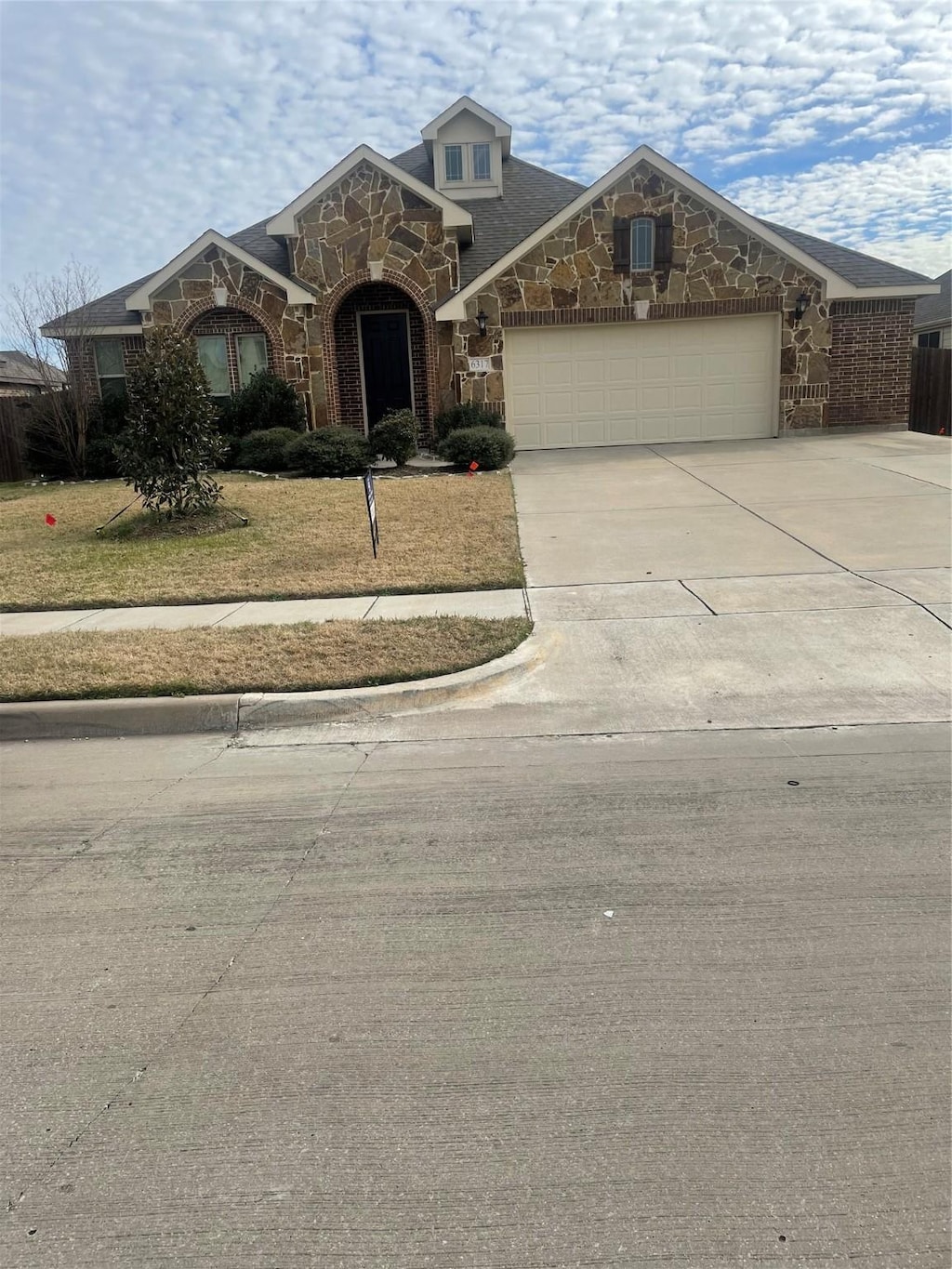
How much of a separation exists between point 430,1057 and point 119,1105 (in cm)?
92

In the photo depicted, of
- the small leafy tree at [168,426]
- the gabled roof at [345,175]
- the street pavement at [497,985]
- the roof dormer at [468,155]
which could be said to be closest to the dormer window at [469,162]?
the roof dormer at [468,155]

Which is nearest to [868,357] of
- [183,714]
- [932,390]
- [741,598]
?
[932,390]

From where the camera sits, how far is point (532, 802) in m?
4.53

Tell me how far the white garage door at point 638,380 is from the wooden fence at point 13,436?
1059 cm

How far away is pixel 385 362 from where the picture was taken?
20344 millimetres

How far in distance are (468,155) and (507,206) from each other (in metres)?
2.00

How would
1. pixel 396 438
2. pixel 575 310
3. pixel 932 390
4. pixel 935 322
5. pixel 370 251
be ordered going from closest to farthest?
pixel 396 438 < pixel 575 310 < pixel 370 251 < pixel 932 390 < pixel 935 322

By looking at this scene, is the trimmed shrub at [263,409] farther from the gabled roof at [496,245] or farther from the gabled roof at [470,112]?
the gabled roof at [470,112]

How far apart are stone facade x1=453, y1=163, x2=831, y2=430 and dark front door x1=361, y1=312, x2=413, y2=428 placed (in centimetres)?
215

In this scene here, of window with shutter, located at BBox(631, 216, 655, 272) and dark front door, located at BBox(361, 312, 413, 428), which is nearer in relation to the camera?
window with shutter, located at BBox(631, 216, 655, 272)

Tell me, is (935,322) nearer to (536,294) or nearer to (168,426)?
(536,294)

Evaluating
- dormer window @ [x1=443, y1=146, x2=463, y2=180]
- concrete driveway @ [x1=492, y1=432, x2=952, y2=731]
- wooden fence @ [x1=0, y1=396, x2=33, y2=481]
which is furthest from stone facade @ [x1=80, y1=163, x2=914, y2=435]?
dormer window @ [x1=443, y1=146, x2=463, y2=180]

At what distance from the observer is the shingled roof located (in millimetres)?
19188

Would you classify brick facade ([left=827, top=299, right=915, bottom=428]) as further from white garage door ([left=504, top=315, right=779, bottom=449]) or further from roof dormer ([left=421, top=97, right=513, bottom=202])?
roof dormer ([left=421, top=97, right=513, bottom=202])
